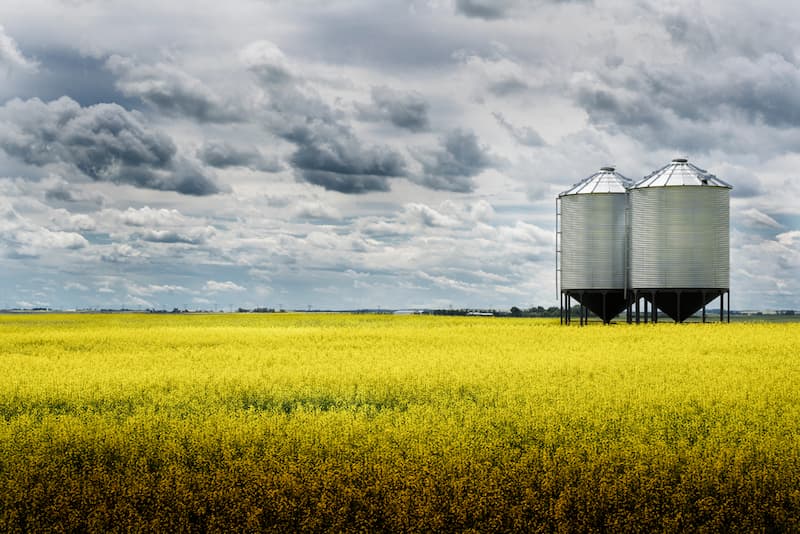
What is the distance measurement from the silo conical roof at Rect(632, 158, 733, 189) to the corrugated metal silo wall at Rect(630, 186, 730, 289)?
436 millimetres

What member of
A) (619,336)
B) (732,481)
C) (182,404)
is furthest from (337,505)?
(619,336)

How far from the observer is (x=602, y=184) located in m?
57.3

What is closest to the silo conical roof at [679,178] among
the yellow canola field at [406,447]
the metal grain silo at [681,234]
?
the metal grain silo at [681,234]

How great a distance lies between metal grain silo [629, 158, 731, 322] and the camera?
174 ft

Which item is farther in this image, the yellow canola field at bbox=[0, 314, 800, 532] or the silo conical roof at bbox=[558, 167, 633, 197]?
the silo conical roof at bbox=[558, 167, 633, 197]

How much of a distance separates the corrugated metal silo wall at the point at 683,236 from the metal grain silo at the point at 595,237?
8.28ft

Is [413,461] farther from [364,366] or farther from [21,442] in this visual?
[364,366]

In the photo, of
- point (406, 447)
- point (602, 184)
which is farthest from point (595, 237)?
point (406, 447)

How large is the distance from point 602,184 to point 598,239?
4.12 metres

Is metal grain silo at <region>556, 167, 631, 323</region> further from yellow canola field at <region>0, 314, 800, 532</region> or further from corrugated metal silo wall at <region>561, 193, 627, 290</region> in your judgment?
yellow canola field at <region>0, 314, 800, 532</region>

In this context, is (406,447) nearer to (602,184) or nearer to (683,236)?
(683,236)

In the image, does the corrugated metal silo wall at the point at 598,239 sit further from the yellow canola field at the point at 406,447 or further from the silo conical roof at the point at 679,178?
the yellow canola field at the point at 406,447

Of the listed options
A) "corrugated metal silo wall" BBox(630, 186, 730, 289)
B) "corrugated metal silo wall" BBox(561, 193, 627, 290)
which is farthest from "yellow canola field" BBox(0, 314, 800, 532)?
"corrugated metal silo wall" BBox(561, 193, 627, 290)

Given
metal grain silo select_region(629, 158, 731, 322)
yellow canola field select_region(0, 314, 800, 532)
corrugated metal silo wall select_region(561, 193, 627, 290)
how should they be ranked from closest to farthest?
yellow canola field select_region(0, 314, 800, 532)
metal grain silo select_region(629, 158, 731, 322)
corrugated metal silo wall select_region(561, 193, 627, 290)
